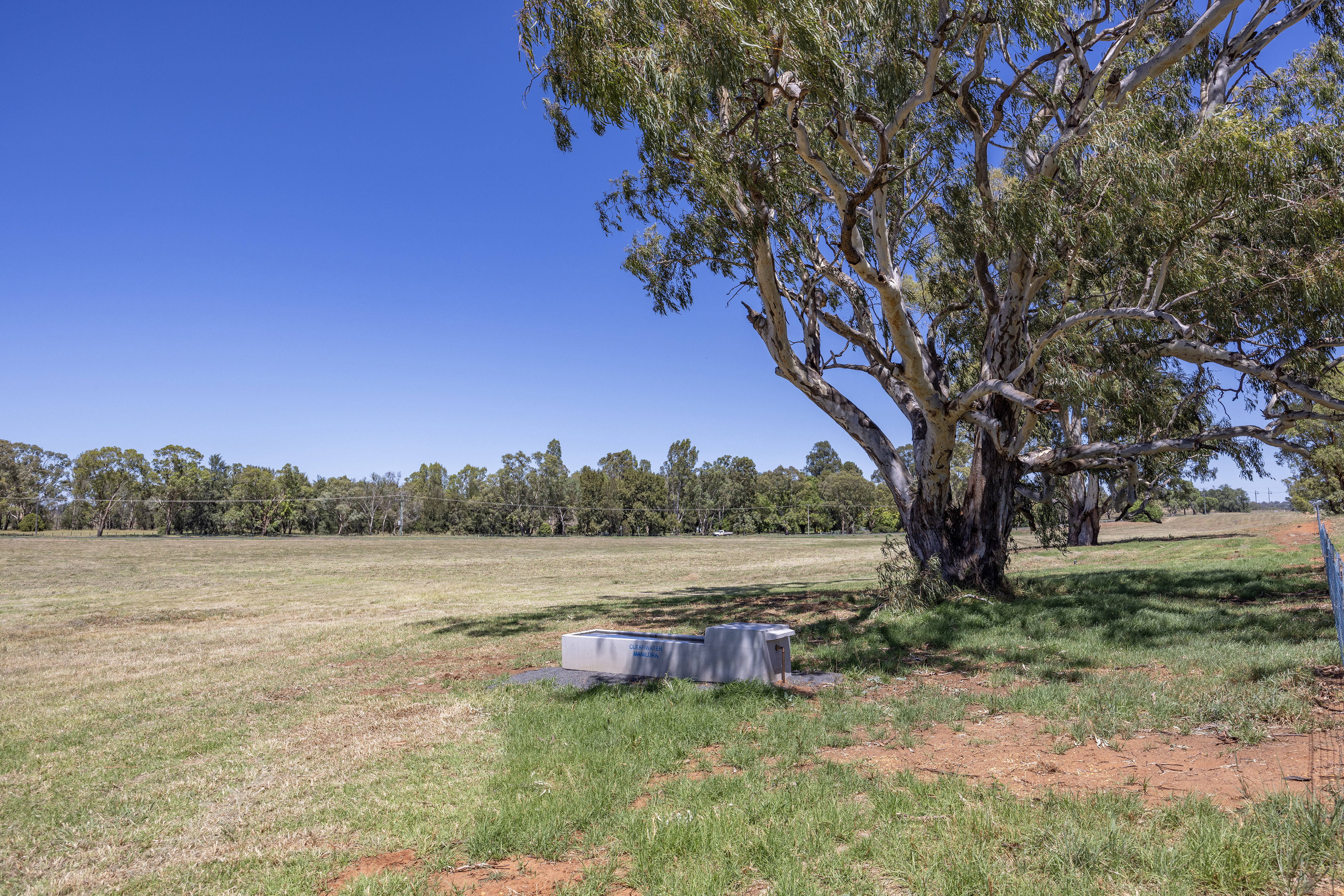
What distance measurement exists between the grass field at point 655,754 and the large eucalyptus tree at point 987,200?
9.96ft

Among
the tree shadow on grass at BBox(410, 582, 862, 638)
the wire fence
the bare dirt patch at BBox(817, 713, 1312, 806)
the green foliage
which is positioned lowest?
the tree shadow on grass at BBox(410, 582, 862, 638)

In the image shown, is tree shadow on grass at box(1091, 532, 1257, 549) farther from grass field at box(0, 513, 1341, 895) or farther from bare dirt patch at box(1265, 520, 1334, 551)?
grass field at box(0, 513, 1341, 895)

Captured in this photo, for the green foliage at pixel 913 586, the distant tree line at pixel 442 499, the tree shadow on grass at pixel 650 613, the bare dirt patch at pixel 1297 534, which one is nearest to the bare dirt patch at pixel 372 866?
the tree shadow on grass at pixel 650 613

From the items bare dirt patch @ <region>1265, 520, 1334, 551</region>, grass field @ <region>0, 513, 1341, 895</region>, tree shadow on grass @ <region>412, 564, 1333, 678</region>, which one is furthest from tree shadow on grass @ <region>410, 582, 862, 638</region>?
bare dirt patch @ <region>1265, 520, 1334, 551</region>

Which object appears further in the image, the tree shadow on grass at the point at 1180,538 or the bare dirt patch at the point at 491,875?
the tree shadow on grass at the point at 1180,538

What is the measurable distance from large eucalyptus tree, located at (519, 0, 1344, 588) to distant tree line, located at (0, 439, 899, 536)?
7797cm

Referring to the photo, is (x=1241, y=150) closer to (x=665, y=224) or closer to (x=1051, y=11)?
(x=1051, y=11)

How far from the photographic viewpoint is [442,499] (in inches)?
3620

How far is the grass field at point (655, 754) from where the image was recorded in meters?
3.38

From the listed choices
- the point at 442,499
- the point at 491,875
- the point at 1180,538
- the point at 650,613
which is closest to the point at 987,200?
the point at 650,613

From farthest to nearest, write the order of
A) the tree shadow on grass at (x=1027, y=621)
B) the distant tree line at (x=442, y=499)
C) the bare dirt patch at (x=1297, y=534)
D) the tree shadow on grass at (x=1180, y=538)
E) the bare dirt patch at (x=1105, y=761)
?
the distant tree line at (x=442, y=499), the tree shadow on grass at (x=1180, y=538), the bare dirt patch at (x=1297, y=534), the tree shadow on grass at (x=1027, y=621), the bare dirt patch at (x=1105, y=761)

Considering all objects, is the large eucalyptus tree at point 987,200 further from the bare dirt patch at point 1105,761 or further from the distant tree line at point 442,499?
the distant tree line at point 442,499

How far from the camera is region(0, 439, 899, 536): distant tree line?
3342 inches

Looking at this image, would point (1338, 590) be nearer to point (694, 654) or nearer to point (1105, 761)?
point (1105, 761)
